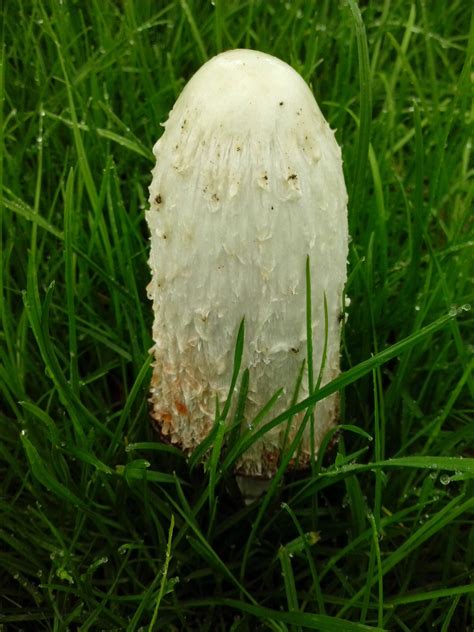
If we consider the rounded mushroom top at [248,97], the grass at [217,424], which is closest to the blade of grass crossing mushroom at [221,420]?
the grass at [217,424]

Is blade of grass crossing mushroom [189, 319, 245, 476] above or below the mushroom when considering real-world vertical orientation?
below

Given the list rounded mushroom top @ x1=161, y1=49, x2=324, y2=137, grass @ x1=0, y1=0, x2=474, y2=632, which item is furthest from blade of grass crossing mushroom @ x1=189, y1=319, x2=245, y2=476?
rounded mushroom top @ x1=161, y1=49, x2=324, y2=137

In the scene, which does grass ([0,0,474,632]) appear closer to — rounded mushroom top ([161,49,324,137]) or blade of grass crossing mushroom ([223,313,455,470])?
blade of grass crossing mushroom ([223,313,455,470])

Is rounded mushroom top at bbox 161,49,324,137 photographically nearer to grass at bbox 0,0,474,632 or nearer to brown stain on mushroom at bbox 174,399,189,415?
grass at bbox 0,0,474,632

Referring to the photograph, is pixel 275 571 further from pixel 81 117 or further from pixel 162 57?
pixel 162 57

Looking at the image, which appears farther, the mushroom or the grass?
the grass

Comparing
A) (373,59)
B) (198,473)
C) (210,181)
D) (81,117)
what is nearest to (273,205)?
(210,181)
